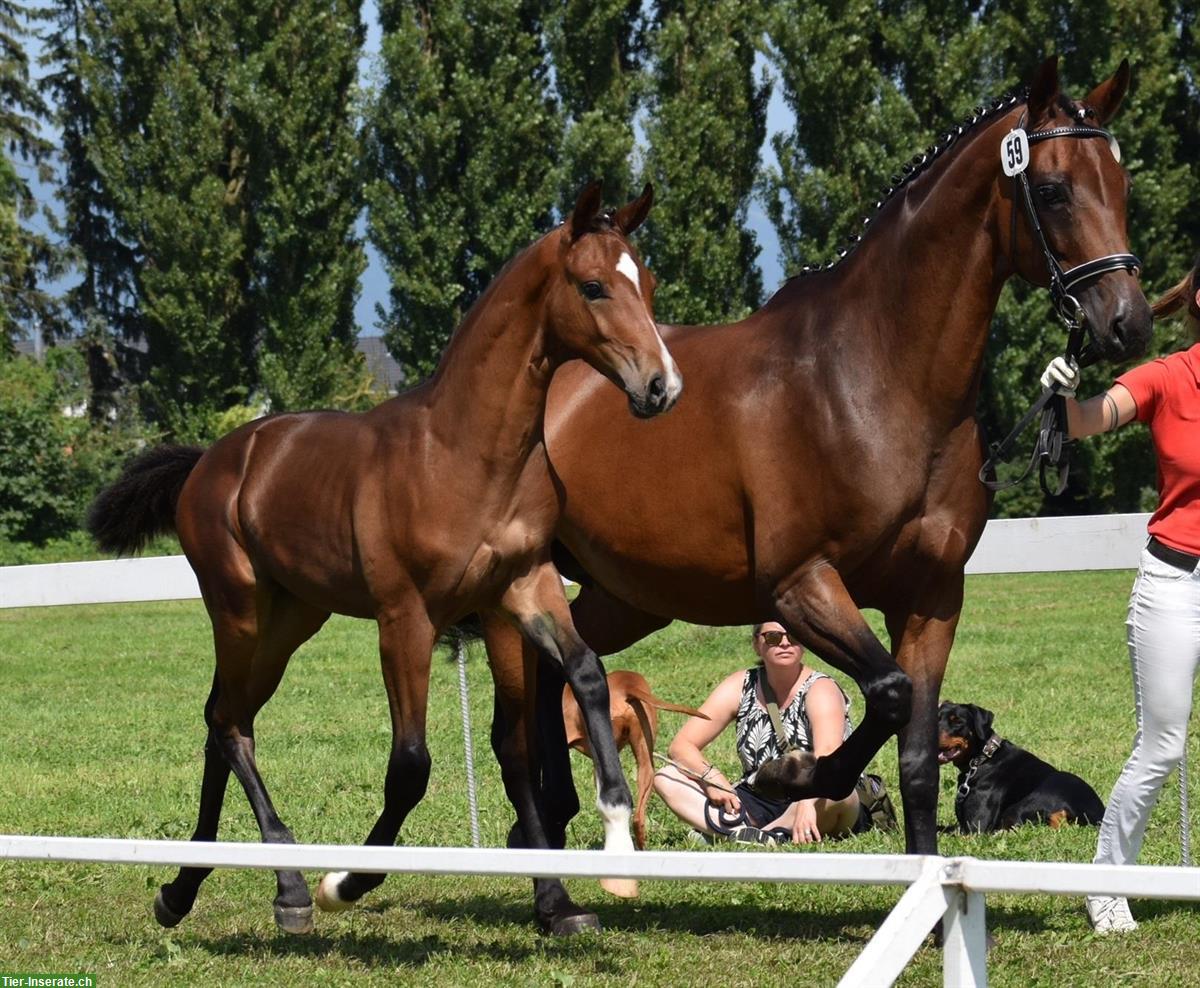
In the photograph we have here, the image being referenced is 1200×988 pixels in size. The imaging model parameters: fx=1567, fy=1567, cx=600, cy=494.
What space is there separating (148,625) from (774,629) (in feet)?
36.6

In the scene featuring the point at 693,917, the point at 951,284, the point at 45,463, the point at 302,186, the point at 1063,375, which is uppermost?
the point at 302,186

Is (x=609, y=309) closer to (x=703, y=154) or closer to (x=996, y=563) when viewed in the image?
(x=996, y=563)

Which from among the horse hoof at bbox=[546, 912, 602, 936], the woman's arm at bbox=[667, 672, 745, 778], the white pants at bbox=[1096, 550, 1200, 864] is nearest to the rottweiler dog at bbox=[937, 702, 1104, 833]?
the woman's arm at bbox=[667, 672, 745, 778]

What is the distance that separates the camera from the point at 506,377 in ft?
15.9

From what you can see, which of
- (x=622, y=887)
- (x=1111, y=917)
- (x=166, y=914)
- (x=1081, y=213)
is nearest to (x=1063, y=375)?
(x=1081, y=213)

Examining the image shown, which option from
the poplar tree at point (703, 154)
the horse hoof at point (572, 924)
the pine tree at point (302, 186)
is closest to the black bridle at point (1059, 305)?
the horse hoof at point (572, 924)

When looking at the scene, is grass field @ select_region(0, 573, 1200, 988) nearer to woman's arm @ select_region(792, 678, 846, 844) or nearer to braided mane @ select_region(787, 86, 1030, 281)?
woman's arm @ select_region(792, 678, 846, 844)

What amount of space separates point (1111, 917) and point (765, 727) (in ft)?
7.56

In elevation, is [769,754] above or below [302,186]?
below

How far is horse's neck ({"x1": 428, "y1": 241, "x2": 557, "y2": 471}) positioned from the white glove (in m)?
1.47

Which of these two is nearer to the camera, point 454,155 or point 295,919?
point 295,919

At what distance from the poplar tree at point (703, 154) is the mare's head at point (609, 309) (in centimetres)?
2125

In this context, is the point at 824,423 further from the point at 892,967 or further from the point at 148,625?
the point at 148,625

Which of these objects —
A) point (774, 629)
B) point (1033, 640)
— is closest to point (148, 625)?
point (1033, 640)
